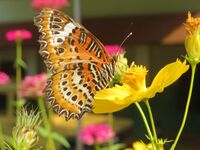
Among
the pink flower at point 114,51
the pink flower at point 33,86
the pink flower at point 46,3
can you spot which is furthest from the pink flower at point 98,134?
the pink flower at point 114,51

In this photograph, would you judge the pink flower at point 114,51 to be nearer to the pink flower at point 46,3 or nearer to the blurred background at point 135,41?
the pink flower at point 46,3

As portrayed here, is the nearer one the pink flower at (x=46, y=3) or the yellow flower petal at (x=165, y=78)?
the yellow flower petal at (x=165, y=78)

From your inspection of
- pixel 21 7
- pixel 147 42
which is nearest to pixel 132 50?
pixel 147 42

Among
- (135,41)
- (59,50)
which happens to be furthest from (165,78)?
(135,41)

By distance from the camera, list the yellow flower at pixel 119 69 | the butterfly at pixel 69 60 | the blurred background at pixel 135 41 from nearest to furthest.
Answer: the yellow flower at pixel 119 69 → the butterfly at pixel 69 60 → the blurred background at pixel 135 41

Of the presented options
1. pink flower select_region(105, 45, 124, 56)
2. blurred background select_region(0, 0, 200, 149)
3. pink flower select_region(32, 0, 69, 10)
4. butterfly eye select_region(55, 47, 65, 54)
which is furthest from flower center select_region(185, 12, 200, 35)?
blurred background select_region(0, 0, 200, 149)

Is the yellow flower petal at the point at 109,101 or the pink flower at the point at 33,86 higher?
the yellow flower petal at the point at 109,101
